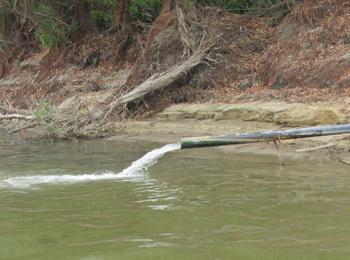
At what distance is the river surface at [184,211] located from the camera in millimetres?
5504

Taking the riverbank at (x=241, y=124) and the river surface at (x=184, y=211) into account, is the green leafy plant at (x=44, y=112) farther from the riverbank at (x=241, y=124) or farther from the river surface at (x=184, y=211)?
the river surface at (x=184, y=211)

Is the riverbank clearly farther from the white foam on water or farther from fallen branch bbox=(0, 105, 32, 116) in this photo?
the white foam on water

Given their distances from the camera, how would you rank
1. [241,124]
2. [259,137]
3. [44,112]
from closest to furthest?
[259,137]
[241,124]
[44,112]

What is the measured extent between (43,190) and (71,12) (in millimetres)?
20687

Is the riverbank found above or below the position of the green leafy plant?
below

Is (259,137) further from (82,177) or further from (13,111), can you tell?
(13,111)

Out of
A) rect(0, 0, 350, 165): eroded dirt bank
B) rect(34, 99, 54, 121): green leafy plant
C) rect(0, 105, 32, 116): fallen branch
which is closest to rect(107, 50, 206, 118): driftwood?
rect(0, 0, 350, 165): eroded dirt bank

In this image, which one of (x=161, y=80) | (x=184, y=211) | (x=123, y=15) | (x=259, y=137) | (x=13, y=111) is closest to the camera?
(x=184, y=211)

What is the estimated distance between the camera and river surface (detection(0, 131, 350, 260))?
18.1 ft

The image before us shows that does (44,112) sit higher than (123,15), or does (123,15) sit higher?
(123,15)

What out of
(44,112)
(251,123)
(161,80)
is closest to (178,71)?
(161,80)

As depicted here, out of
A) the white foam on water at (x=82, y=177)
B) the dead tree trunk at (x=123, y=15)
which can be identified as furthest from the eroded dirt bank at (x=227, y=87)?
the white foam on water at (x=82, y=177)

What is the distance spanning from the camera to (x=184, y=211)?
7.32 meters

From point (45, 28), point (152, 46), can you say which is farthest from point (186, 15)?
point (45, 28)
